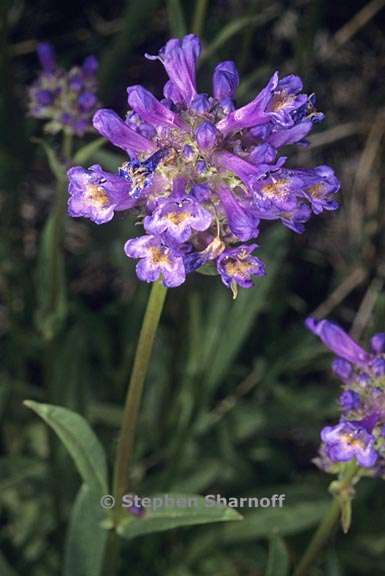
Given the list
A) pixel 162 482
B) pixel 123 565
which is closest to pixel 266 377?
pixel 162 482

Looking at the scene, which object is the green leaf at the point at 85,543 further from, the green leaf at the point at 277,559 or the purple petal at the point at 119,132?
the purple petal at the point at 119,132

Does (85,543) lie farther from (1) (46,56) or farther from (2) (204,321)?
(1) (46,56)

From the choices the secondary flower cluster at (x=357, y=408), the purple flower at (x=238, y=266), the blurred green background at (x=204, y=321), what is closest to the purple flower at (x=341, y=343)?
the secondary flower cluster at (x=357, y=408)

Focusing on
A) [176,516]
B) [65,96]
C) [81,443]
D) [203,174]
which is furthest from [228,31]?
[176,516]

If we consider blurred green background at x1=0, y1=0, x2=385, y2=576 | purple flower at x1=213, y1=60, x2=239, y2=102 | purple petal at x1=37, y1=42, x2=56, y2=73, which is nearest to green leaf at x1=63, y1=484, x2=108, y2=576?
blurred green background at x1=0, y1=0, x2=385, y2=576

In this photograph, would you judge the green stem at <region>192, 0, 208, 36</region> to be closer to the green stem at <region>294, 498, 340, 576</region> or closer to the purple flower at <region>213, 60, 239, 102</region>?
the purple flower at <region>213, 60, 239, 102</region>

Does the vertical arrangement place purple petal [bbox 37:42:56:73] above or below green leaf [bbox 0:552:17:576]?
above
